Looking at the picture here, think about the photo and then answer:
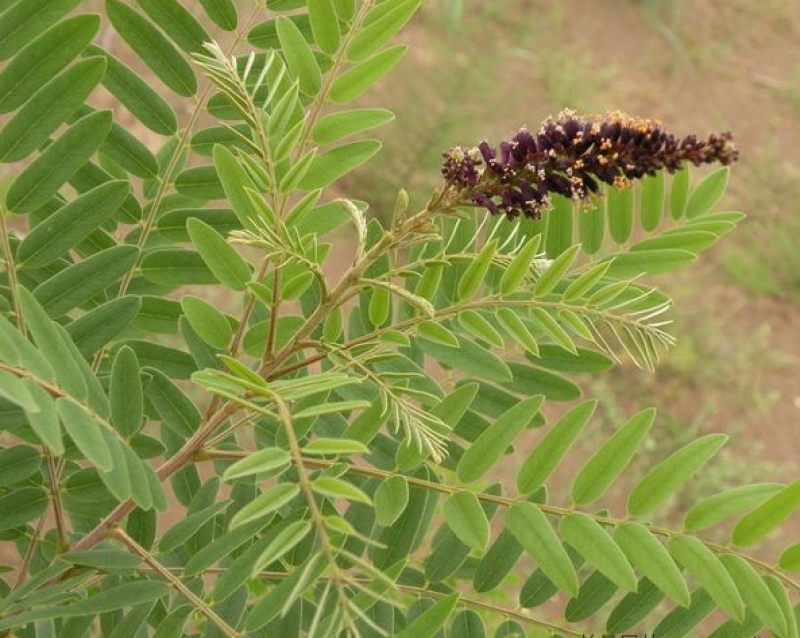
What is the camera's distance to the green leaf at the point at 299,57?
1055 millimetres

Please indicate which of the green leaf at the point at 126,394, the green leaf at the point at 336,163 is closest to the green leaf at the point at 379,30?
the green leaf at the point at 336,163

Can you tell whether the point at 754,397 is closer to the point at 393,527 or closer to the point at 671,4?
the point at 671,4

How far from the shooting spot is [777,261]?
4.85m

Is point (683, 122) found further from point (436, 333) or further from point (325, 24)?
point (436, 333)

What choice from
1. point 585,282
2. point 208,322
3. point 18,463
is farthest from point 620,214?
point 18,463

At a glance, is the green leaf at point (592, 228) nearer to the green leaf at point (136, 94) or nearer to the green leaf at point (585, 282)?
the green leaf at point (585, 282)

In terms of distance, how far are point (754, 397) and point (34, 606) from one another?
3.80m

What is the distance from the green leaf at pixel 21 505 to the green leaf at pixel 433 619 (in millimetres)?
413

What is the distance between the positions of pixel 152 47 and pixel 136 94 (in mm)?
58

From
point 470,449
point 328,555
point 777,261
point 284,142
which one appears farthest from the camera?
point 777,261

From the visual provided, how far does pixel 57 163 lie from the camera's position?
104 cm

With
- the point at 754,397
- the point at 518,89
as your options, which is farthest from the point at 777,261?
the point at 518,89

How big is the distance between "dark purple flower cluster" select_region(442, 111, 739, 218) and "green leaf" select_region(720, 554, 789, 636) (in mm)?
373

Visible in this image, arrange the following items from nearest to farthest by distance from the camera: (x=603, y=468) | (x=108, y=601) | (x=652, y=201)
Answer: (x=108, y=601) → (x=603, y=468) → (x=652, y=201)
